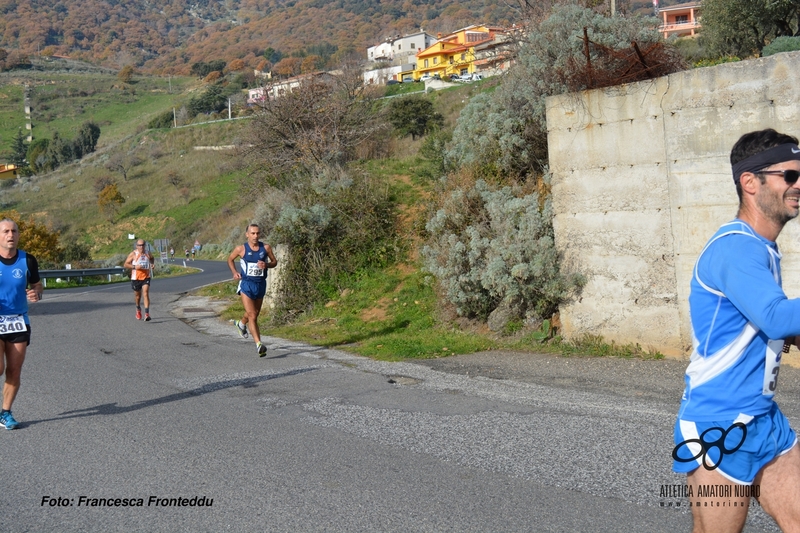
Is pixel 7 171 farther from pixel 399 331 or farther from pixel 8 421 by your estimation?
pixel 8 421

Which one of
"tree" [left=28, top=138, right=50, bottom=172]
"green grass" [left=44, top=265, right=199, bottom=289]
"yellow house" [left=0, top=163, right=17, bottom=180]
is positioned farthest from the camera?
"tree" [left=28, top=138, right=50, bottom=172]

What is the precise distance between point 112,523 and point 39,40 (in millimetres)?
209915

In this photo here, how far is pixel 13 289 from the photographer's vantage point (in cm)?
778

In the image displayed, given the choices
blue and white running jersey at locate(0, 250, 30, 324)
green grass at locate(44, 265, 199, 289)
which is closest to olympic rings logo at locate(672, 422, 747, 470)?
blue and white running jersey at locate(0, 250, 30, 324)

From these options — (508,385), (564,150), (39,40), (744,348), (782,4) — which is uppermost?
(39,40)

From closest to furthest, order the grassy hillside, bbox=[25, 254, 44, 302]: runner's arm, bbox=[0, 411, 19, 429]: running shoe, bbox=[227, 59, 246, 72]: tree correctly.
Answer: bbox=[0, 411, 19, 429]: running shoe
bbox=[25, 254, 44, 302]: runner's arm
the grassy hillside
bbox=[227, 59, 246, 72]: tree

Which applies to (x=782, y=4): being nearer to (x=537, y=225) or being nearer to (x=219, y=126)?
(x=537, y=225)

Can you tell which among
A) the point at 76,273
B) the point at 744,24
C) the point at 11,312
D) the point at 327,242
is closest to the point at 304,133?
the point at 327,242

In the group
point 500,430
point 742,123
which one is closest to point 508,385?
point 500,430

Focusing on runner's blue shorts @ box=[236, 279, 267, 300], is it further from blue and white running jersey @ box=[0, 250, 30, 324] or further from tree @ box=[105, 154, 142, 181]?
tree @ box=[105, 154, 142, 181]

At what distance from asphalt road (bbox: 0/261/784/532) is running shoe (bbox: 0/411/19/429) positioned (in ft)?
0.54

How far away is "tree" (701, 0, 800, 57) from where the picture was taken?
23.2 metres

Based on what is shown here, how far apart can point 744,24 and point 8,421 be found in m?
24.1

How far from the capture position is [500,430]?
694cm
